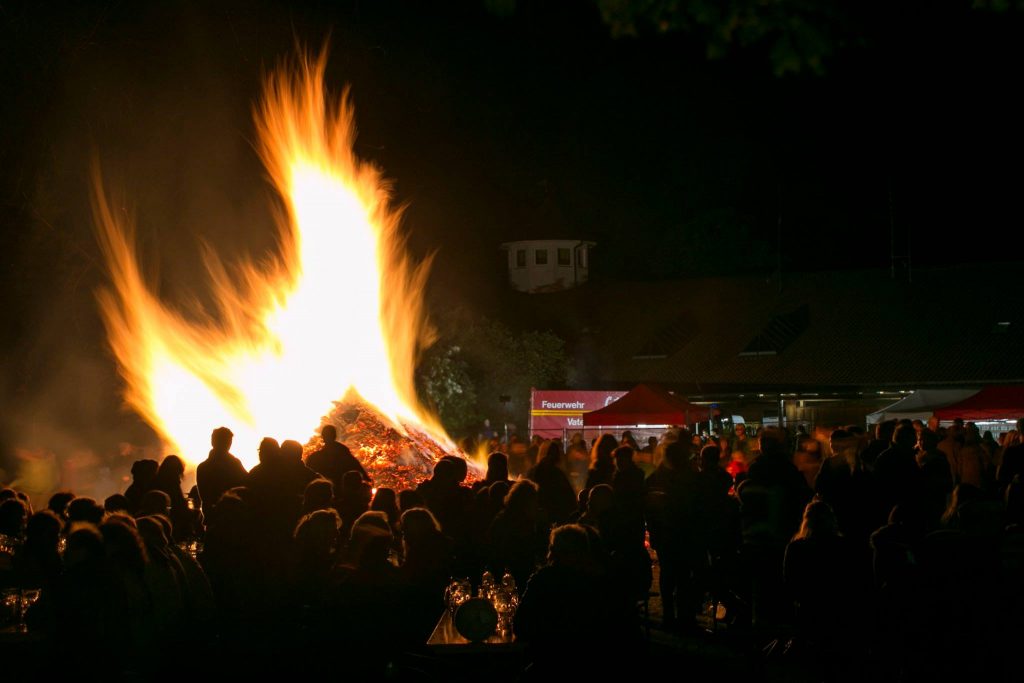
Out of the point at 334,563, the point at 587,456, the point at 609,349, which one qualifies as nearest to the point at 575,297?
the point at 609,349

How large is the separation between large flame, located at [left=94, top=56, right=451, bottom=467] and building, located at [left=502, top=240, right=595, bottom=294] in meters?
34.5

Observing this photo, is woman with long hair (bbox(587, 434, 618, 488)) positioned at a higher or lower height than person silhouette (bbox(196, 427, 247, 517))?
higher

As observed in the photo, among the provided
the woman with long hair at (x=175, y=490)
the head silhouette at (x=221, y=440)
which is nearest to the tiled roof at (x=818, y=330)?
the head silhouette at (x=221, y=440)

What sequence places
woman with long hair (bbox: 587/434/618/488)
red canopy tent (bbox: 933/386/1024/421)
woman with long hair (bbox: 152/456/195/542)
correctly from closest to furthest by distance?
woman with long hair (bbox: 152/456/195/542) < woman with long hair (bbox: 587/434/618/488) < red canopy tent (bbox: 933/386/1024/421)

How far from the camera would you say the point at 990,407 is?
2270cm

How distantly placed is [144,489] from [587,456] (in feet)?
28.3

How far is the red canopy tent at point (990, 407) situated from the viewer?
22.5 m

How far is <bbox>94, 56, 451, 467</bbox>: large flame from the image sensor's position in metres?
19.0

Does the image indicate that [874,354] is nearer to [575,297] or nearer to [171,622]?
[575,297]

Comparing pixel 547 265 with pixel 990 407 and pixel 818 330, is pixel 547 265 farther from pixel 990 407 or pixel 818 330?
pixel 990 407

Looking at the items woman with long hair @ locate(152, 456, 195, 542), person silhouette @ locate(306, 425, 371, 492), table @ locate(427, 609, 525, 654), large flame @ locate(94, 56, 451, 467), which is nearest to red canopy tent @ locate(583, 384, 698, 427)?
large flame @ locate(94, 56, 451, 467)

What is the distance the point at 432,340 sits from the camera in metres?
39.0

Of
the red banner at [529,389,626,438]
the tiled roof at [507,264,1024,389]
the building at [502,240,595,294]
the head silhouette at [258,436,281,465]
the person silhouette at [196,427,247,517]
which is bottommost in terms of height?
the person silhouette at [196,427,247,517]

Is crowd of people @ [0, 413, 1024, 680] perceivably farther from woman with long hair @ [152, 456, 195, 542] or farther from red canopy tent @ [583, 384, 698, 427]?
red canopy tent @ [583, 384, 698, 427]
